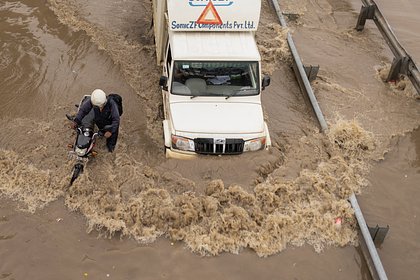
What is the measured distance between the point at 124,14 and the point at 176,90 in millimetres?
6545

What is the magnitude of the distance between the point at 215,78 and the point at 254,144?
1.37 metres

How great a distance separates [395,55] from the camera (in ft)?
39.3

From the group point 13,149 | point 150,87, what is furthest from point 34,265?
point 150,87

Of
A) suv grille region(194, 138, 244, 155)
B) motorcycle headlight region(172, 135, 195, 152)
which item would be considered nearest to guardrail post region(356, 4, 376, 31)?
suv grille region(194, 138, 244, 155)

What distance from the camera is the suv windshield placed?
8.35 m

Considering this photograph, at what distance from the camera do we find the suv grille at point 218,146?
8.02 metres

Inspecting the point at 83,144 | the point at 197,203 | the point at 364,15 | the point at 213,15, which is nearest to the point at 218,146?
the point at 197,203

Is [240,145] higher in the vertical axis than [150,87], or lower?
higher

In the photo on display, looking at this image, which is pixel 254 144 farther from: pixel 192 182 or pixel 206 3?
pixel 206 3

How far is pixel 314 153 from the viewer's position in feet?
30.3

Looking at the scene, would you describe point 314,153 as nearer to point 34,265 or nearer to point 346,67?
point 346,67

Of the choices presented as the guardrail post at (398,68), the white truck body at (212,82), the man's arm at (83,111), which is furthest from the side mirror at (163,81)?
the guardrail post at (398,68)

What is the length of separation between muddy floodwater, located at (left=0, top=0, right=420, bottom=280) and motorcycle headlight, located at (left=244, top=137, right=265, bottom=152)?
0.51 feet

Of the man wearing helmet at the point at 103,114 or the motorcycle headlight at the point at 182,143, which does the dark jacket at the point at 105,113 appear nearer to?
the man wearing helmet at the point at 103,114
